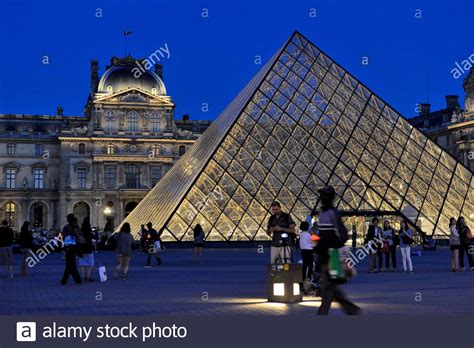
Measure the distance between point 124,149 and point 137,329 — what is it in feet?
201

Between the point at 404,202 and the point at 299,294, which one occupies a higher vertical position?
the point at 404,202

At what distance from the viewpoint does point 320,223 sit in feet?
26.1

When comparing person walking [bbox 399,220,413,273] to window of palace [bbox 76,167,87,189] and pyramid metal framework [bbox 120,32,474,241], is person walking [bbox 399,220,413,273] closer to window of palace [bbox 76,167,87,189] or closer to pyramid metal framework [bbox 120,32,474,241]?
pyramid metal framework [bbox 120,32,474,241]

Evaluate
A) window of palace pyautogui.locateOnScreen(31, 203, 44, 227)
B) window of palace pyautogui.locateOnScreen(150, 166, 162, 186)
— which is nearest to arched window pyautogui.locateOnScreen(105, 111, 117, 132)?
window of palace pyautogui.locateOnScreen(150, 166, 162, 186)

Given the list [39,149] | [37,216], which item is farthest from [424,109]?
[37,216]

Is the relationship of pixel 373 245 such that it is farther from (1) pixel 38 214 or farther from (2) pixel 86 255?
(1) pixel 38 214

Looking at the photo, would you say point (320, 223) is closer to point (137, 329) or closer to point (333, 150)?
point (137, 329)

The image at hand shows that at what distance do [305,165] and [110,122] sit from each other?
39237mm

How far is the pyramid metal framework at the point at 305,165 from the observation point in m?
29.6

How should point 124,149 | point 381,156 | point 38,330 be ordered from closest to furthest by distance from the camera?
point 38,330 → point 381,156 → point 124,149

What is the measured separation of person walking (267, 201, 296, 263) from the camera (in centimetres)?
1129

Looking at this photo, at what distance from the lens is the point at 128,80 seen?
6775 cm

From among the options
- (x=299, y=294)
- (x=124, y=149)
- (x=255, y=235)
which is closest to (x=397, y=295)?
(x=299, y=294)

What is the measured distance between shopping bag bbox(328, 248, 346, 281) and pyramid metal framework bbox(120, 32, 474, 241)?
21.2m
